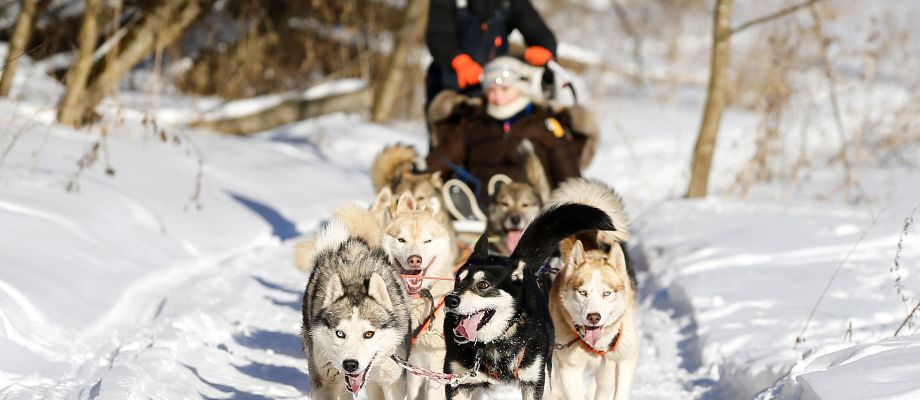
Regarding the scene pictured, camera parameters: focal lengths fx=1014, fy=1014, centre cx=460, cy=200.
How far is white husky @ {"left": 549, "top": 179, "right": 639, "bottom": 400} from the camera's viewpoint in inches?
146

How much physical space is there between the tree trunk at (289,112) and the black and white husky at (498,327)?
8877 mm

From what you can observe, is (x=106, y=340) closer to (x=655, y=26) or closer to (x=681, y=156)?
(x=681, y=156)

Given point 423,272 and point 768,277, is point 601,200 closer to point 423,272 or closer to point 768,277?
point 423,272

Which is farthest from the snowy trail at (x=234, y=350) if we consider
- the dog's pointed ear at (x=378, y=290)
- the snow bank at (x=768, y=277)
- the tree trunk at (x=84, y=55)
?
the tree trunk at (x=84, y=55)

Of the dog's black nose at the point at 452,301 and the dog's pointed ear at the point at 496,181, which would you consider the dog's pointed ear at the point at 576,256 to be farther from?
the dog's pointed ear at the point at 496,181

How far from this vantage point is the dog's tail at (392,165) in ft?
19.8

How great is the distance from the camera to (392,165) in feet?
19.9

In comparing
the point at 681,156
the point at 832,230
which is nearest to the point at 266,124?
the point at 681,156

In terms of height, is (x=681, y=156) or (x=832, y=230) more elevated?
(x=681, y=156)

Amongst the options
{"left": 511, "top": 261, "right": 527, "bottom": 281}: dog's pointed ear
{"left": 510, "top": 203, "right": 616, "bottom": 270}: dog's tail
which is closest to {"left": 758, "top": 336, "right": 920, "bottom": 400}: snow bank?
{"left": 510, "top": 203, "right": 616, "bottom": 270}: dog's tail

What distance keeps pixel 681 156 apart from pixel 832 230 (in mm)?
5621

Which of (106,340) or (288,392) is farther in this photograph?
(106,340)

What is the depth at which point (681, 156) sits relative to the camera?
11953mm

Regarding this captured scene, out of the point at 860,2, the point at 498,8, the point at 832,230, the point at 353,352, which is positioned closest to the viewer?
the point at 353,352
